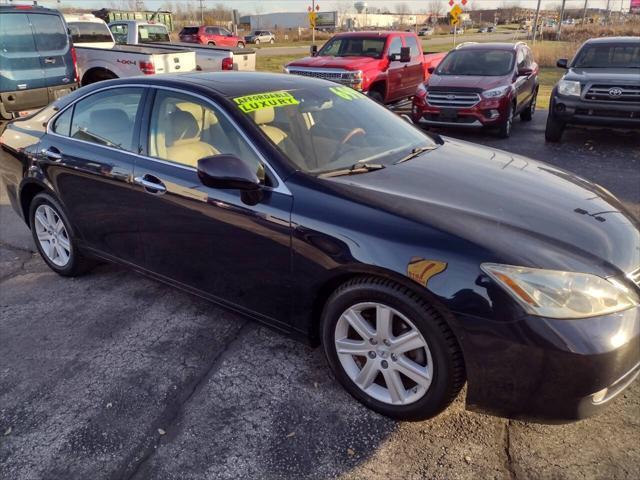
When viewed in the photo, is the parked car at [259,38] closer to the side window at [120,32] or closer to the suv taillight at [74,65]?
the side window at [120,32]

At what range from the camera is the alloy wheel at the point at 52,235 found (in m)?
4.19

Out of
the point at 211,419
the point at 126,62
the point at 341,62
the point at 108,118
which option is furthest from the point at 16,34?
the point at 211,419

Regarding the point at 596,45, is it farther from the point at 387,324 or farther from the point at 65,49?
the point at 65,49

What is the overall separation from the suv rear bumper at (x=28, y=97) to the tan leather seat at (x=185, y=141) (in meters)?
7.61

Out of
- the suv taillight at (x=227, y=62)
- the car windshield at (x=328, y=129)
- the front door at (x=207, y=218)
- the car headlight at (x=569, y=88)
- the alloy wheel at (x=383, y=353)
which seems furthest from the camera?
the suv taillight at (x=227, y=62)

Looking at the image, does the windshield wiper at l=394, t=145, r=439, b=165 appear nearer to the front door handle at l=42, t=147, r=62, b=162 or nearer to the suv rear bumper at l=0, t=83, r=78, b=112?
the front door handle at l=42, t=147, r=62, b=162

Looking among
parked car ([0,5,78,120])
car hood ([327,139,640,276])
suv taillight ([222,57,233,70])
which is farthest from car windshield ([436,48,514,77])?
parked car ([0,5,78,120])

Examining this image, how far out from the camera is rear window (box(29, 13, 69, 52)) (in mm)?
9875

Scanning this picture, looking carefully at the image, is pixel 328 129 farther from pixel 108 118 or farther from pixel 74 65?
pixel 74 65

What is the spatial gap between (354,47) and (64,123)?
342 inches

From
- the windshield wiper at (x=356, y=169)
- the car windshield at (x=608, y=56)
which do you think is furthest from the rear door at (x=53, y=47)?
the car windshield at (x=608, y=56)

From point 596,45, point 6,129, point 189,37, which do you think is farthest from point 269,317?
point 189,37

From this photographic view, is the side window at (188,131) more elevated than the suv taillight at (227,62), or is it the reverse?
the side window at (188,131)

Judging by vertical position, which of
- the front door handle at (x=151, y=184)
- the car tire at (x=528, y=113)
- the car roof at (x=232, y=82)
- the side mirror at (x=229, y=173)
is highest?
the car roof at (x=232, y=82)
